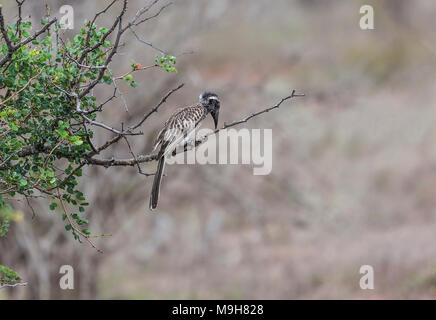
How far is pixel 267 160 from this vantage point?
787 inches

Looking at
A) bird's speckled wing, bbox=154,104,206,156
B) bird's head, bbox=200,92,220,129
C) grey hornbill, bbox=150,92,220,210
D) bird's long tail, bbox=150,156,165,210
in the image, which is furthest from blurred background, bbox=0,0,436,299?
bird's long tail, bbox=150,156,165,210

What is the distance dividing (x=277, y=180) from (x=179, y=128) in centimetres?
1249

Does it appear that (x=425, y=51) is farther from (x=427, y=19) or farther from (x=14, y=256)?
(x=14, y=256)

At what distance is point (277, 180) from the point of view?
738 inches

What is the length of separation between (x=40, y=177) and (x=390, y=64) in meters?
24.3

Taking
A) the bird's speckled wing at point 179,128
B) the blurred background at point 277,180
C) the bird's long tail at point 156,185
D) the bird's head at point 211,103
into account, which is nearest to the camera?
the bird's long tail at point 156,185

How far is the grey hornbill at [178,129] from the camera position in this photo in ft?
19.3

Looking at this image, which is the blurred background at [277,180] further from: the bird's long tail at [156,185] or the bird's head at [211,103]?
the bird's long tail at [156,185]

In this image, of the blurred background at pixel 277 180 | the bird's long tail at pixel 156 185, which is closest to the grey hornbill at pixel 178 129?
the bird's long tail at pixel 156 185

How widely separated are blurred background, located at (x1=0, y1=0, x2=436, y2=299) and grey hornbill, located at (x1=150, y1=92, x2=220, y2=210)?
1628 millimetres

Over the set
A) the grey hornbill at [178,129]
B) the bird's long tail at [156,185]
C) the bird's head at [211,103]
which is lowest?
the bird's long tail at [156,185]

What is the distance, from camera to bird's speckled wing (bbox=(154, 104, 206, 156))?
613 centimetres

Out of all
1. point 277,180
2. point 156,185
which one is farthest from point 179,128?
point 277,180

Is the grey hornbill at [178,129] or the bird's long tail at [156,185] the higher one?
the grey hornbill at [178,129]
